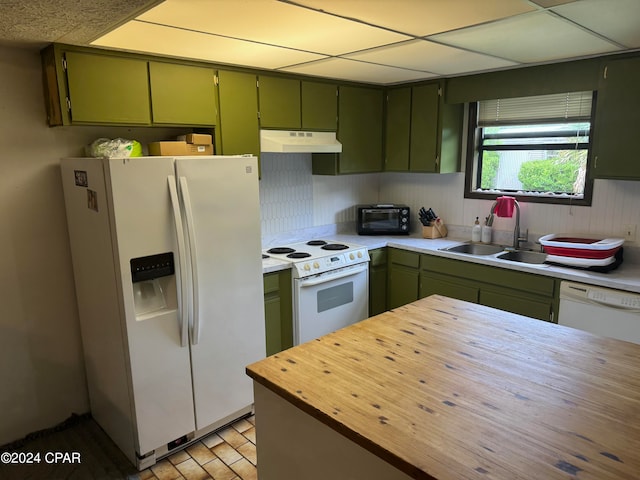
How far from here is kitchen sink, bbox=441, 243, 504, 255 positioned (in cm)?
366

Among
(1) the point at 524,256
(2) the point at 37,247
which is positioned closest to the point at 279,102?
(2) the point at 37,247

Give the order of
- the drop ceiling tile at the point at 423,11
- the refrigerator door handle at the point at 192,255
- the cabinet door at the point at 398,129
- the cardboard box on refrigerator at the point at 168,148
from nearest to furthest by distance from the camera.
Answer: the drop ceiling tile at the point at 423,11, the refrigerator door handle at the point at 192,255, the cardboard box on refrigerator at the point at 168,148, the cabinet door at the point at 398,129

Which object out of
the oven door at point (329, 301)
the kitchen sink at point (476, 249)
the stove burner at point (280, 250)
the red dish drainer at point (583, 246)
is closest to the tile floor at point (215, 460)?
the oven door at point (329, 301)

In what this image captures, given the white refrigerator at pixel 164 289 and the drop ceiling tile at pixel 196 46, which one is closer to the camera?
the drop ceiling tile at pixel 196 46

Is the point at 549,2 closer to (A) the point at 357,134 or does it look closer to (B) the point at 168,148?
(B) the point at 168,148

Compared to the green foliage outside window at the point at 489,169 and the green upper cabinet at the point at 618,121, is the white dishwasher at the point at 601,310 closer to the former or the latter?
the green upper cabinet at the point at 618,121

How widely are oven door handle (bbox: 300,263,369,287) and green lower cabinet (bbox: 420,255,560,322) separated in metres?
0.53

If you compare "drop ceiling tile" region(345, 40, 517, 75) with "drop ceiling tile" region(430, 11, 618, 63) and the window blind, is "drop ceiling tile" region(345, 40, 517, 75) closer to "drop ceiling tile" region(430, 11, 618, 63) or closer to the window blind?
"drop ceiling tile" region(430, 11, 618, 63)

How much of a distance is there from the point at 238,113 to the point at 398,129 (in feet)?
5.48

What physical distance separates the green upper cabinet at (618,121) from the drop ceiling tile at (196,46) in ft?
6.16

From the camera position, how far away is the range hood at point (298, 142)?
10.6 feet

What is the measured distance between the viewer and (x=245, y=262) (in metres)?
2.73

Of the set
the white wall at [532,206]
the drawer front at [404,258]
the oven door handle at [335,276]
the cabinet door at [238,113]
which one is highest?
the cabinet door at [238,113]

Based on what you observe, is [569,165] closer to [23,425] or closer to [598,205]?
[598,205]
